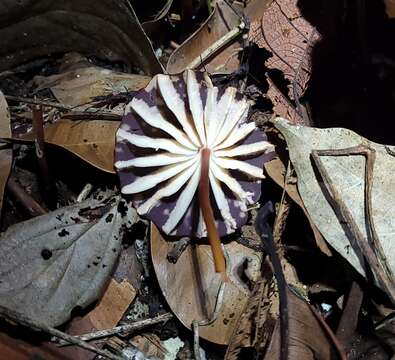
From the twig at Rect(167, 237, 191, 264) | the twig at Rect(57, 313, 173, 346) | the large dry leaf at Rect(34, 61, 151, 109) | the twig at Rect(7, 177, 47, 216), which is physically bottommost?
the twig at Rect(57, 313, 173, 346)

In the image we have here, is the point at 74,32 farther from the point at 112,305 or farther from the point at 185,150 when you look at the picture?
the point at 112,305

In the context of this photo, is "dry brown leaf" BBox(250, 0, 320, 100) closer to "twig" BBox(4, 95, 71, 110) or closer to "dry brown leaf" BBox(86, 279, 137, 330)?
"twig" BBox(4, 95, 71, 110)

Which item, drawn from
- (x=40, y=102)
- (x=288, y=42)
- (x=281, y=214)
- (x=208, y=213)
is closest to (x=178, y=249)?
(x=208, y=213)

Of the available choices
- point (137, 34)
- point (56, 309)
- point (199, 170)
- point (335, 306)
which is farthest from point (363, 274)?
point (137, 34)

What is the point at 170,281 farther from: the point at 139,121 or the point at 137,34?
the point at 137,34

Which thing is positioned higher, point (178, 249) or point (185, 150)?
point (185, 150)

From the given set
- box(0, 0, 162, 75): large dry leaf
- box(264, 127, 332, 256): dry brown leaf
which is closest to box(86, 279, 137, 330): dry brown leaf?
box(264, 127, 332, 256): dry brown leaf

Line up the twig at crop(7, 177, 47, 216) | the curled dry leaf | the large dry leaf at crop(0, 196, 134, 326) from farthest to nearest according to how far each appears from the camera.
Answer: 1. the curled dry leaf
2. the twig at crop(7, 177, 47, 216)
3. the large dry leaf at crop(0, 196, 134, 326)

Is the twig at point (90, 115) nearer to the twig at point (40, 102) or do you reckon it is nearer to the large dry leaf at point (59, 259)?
the twig at point (40, 102)

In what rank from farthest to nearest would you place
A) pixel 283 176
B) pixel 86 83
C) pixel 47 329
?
pixel 86 83 → pixel 283 176 → pixel 47 329
